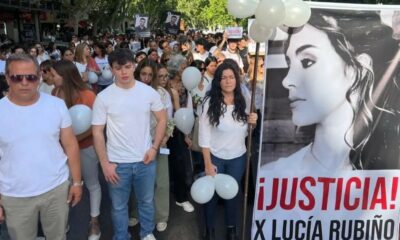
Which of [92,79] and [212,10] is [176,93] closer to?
[92,79]

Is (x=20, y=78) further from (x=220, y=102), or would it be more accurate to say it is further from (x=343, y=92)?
(x=343, y=92)

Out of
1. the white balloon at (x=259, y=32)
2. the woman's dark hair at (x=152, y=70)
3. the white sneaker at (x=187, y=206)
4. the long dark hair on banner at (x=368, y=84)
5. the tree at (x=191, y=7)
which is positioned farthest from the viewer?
the tree at (x=191, y=7)

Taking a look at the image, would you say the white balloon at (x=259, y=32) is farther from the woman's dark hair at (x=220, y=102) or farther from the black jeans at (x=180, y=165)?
the black jeans at (x=180, y=165)

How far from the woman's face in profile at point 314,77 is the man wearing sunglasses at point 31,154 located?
166cm

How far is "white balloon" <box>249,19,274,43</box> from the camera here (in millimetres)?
3014

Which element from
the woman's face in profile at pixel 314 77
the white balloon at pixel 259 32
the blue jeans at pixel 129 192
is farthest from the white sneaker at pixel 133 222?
the white balloon at pixel 259 32

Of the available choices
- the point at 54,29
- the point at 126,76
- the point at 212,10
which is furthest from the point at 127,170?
the point at 212,10

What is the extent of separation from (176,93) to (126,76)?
135 cm

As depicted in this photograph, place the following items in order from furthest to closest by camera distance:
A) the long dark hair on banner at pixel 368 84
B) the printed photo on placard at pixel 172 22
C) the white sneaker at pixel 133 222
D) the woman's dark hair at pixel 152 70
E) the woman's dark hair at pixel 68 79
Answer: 1. the printed photo on placard at pixel 172 22
2. the white sneaker at pixel 133 222
3. the woman's dark hair at pixel 152 70
4. the woman's dark hair at pixel 68 79
5. the long dark hair on banner at pixel 368 84

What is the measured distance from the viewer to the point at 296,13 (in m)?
2.92

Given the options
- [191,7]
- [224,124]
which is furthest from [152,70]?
[191,7]

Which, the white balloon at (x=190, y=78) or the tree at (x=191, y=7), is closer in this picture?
the white balloon at (x=190, y=78)

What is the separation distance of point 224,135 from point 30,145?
1.52 meters

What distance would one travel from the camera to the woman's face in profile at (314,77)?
10.4ft
